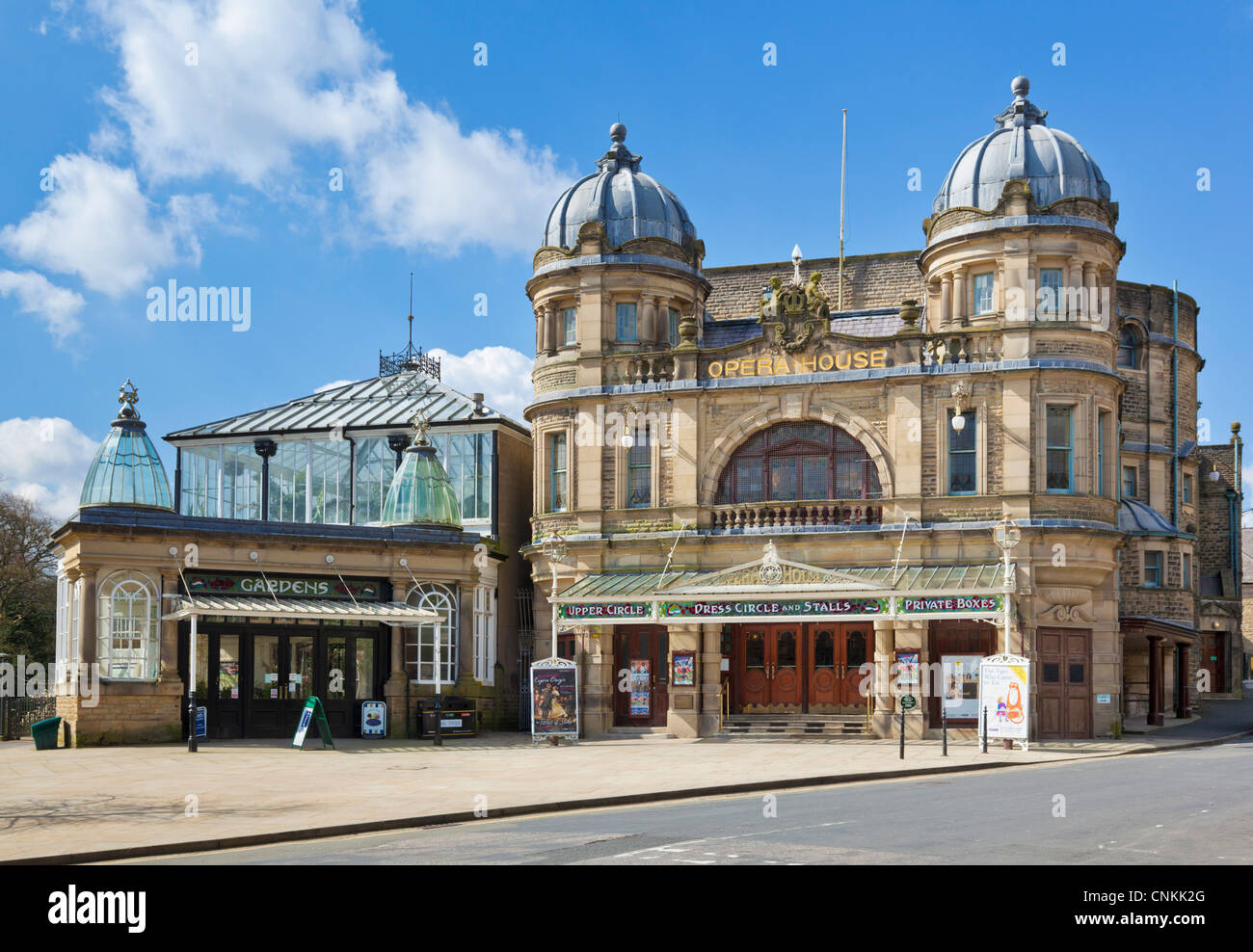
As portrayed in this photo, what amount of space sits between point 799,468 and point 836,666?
503 centimetres

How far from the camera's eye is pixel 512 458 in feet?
135

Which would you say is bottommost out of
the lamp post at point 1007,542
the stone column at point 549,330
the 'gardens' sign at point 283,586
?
the 'gardens' sign at point 283,586

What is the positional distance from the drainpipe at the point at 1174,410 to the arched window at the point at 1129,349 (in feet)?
4.68

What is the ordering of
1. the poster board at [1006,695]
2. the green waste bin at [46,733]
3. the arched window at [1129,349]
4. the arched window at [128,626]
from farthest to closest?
the arched window at [1129,349] < the arched window at [128,626] < the green waste bin at [46,733] < the poster board at [1006,695]

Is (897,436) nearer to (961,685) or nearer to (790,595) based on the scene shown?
(790,595)

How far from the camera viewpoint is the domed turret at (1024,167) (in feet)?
111

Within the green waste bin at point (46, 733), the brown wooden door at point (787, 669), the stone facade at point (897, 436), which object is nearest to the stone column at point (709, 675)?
the stone facade at point (897, 436)

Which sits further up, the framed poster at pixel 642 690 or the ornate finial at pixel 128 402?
the ornate finial at pixel 128 402

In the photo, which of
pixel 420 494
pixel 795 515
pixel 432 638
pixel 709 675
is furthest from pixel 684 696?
pixel 420 494

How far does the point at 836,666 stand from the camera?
34.6 m

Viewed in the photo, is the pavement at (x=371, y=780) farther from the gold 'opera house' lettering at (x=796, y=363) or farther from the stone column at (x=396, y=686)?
the gold 'opera house' lettering at (x=796, y=363)

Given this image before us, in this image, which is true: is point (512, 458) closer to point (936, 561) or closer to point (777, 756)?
point (936, 561)

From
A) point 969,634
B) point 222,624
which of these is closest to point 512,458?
point 222,624
